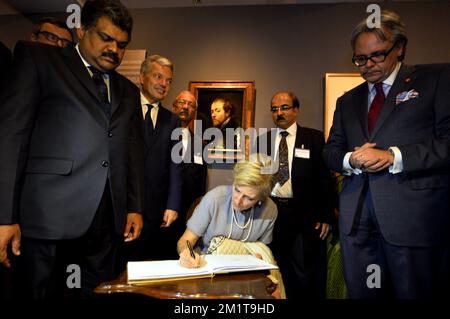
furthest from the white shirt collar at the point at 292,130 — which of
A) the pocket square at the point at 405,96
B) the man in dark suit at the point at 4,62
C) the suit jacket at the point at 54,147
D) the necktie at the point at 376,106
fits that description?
the man in dark suit at the point at 4,62

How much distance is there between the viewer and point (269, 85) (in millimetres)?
3953

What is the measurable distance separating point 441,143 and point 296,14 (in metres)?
2.78

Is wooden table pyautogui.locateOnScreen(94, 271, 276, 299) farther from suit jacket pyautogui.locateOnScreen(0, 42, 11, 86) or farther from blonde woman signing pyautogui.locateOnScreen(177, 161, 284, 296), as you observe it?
suit jacket pyautogui.locateOnScreen(0, 42, 11, 86)

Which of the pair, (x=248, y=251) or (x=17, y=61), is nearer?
(x=17, y=61)

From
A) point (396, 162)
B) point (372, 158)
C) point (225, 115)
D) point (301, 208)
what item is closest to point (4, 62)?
point (372, 158)

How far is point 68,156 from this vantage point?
154cm

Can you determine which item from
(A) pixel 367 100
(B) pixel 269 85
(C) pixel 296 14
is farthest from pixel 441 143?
(C) pixel 296 14

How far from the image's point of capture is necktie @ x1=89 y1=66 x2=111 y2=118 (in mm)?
1670

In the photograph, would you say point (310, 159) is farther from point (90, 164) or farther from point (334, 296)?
point (90, 164)

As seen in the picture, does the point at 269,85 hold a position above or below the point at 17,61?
above

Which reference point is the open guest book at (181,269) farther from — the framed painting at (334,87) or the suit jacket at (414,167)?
the framed painting at (334,87)

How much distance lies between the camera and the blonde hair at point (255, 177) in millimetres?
2082

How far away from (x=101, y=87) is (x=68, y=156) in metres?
0.40

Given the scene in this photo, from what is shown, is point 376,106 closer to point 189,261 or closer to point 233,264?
point 233,264
